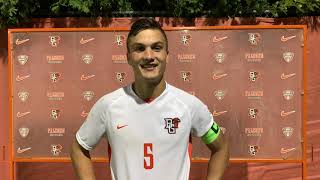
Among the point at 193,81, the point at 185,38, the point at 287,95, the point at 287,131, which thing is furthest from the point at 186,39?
the point at 287,131

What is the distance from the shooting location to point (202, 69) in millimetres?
4762

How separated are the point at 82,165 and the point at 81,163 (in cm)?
1

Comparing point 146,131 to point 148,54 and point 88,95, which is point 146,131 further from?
point 88,95

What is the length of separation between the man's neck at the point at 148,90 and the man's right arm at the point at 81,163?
441mm

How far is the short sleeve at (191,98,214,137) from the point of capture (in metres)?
2.53

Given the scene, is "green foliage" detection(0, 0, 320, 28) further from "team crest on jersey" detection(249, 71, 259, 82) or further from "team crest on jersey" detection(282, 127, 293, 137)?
"team crest on jersey" detection(282, 127, 293, 137)

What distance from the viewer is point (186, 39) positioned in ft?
15.5

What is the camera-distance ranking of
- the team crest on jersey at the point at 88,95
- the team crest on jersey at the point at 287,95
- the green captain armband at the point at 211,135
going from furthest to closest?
1. the team crest on jersey at the point at 88,95
2. the team crest on jersey at the point at 287,95
3. the green captain armband at the point at 211,135

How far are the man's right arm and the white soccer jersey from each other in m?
0.11

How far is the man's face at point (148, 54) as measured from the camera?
2.34 metres

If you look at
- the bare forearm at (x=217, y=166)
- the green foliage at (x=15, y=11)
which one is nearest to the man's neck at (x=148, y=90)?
the bare forearm at (x=217, y=166)

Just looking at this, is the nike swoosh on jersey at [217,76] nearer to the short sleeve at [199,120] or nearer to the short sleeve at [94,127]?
the short sleeve at [199,120]

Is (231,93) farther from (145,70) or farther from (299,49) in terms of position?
(145,70)

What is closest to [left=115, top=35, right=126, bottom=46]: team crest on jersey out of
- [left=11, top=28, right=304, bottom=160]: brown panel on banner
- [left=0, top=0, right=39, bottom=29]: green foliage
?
[left=11, top=28, right=304, bottom=160]: brown panel on banner
